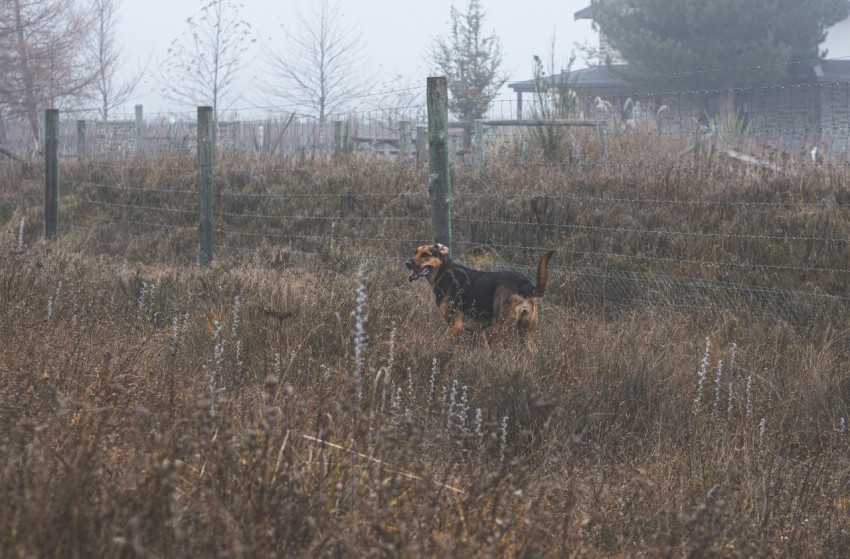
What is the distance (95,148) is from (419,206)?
9448mm

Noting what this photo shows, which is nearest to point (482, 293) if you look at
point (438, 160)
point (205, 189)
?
point (438, 160)

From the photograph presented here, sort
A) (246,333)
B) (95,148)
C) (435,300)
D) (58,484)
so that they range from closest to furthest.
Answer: (58,484) → (246,333) → (435,300) → (95,148)

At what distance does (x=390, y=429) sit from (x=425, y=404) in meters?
2.13

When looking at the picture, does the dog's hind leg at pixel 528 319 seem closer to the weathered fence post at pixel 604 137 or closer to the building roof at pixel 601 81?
the weathered fence post at pixel 604 137

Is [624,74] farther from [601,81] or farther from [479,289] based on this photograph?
[479,289]

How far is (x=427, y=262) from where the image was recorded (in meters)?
7.30

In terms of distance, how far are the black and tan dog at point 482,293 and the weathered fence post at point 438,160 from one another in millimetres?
332

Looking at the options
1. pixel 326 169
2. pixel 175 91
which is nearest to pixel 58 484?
pixel 326 169

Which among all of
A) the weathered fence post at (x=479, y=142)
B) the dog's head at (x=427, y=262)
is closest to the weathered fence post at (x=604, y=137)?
the weathered fence post at (x=479, y=142)

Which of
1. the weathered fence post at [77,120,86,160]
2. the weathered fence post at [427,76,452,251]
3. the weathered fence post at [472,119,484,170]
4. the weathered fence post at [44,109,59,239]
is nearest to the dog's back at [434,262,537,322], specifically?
the weathered fence post at [427,76,452,251]

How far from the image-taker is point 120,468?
324 centimetres

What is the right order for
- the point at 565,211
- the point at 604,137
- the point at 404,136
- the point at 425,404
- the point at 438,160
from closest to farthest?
1. the point at 425,404
2. the point at 438,160
3. the point at 565,211
4. the point at 604,137
5. the point at 404,136

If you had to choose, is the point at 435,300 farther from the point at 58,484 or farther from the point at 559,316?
the point at 58,484

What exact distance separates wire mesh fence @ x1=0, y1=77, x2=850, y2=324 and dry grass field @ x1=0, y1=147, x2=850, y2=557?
0.16 ft
